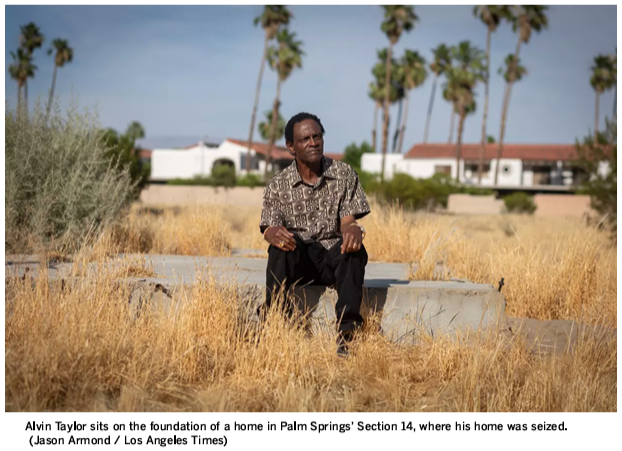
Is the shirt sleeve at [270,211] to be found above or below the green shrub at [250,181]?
below

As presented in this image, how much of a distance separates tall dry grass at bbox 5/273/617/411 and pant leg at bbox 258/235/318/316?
21 centimetres

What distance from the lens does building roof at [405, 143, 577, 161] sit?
180 ft

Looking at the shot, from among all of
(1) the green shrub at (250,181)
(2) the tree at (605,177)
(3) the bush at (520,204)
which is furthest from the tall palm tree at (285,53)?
(2) the tree at (605,177)

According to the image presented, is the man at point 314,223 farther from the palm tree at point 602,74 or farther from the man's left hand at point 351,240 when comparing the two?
the palm tree at point 602,74

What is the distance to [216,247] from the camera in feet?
27.6

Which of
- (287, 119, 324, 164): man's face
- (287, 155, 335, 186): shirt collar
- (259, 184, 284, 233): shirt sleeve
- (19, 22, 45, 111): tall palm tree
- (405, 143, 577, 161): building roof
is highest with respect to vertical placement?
(19, 22, 45, 111): tall palm tree

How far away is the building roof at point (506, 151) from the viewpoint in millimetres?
54906

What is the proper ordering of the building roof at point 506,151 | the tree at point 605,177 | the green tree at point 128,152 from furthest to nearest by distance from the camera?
the building roof at point 506,151, the green tree at point 128,152, the tree at point 605,177

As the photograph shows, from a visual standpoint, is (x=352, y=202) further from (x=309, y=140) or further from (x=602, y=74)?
(x=602, y=74)

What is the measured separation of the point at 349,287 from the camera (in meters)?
4.64

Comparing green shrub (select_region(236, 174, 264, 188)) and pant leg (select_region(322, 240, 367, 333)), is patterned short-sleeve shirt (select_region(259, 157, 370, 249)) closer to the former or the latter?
pant leg (select_region(322, 240, 367, 333))

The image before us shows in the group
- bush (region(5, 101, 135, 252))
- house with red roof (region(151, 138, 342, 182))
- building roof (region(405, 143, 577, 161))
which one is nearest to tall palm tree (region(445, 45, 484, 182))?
building roof (region(405, 143, 577, 161))

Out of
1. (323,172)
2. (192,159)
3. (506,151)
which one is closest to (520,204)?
(506,151)
